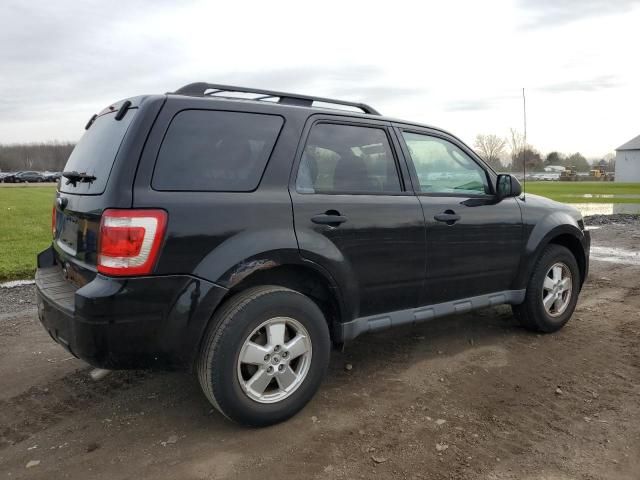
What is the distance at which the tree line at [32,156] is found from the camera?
10738 cm

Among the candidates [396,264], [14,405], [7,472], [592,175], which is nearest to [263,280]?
[396,264]

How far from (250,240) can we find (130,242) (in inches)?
25.4

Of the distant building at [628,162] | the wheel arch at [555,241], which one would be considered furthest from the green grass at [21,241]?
the distant building at [628,162]

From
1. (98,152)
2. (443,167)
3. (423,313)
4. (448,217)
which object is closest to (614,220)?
(443,167)

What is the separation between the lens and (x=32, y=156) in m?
118

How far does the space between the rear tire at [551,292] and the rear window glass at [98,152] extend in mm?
3549

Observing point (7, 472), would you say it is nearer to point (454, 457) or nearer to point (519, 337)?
point (454, 457)

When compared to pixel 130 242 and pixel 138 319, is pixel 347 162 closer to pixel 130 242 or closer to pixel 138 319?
pixel 130 242

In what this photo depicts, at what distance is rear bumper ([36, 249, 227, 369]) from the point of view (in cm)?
275

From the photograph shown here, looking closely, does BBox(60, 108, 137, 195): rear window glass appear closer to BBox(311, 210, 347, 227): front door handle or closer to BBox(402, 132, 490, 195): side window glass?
BBox(311, 210, 347, 227): front door handle

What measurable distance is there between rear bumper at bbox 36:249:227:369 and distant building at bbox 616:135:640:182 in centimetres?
8370

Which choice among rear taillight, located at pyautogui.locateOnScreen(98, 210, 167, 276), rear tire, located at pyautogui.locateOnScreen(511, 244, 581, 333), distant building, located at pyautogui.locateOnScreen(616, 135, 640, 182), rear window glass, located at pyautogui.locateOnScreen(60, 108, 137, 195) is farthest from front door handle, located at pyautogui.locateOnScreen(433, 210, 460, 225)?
distant building, located at pyautogui.locateOnScreen(616, 135, 640, 182)

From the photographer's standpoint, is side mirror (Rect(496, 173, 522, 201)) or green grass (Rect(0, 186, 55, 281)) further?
green grass (Rect(0, 186, 55, 281))

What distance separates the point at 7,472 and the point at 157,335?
106 centimetres
